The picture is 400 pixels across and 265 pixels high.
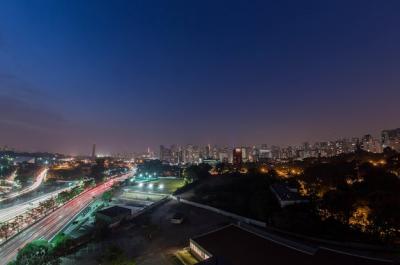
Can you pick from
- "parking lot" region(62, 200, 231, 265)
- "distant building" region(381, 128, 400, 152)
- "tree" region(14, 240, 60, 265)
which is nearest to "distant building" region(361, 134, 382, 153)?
"distant building" region(381, 128, 400, 152)

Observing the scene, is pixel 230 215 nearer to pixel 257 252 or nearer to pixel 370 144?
pixel 257 252

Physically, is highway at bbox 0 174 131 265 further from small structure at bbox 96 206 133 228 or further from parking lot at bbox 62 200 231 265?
parking lot at bbox 62 200 231 265

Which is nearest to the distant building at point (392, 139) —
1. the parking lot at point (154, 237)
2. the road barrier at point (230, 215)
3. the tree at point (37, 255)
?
the road barrier at point (230, 215)

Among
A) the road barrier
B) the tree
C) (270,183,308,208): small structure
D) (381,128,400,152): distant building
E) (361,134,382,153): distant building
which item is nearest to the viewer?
the tree

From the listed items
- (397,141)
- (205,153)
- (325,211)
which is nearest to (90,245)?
(325,211)

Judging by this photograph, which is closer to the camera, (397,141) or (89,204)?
(89,204)

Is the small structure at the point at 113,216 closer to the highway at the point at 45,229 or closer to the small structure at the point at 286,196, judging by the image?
the highway at the point at 45,229

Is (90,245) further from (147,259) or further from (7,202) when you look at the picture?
(7,202)
